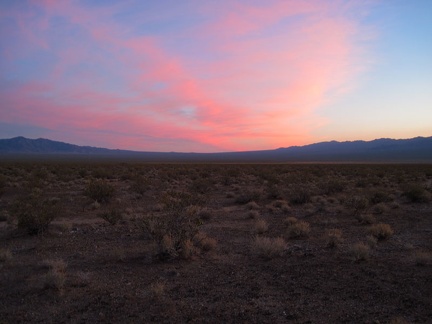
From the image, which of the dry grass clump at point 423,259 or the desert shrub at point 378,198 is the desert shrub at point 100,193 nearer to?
the desert shrub at point 378,198

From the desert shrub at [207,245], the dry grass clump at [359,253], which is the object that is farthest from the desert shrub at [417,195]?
the desert shrub at [207,245]

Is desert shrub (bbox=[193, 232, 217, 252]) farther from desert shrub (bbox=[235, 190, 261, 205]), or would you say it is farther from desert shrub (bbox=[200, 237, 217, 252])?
desert shrub (bbox=[235, 190, 261, 205])

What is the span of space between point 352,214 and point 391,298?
11479 millimetres

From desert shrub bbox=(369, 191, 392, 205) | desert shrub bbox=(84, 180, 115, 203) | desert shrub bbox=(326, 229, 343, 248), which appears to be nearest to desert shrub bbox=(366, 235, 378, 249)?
desert shrub bbox=(326, 229, 343, 248)

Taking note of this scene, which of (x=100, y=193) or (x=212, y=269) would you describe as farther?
(x=100, y=193)

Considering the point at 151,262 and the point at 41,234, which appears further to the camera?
Answer: the point at 41,234

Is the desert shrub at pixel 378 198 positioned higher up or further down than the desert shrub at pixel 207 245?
higher up

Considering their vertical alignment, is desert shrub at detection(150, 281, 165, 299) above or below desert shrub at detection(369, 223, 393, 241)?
below

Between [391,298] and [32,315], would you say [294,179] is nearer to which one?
[391,298]

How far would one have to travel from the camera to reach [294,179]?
39.3 meters

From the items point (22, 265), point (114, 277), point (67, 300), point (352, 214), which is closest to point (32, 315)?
point (67, 300)

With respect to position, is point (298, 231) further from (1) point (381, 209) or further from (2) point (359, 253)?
(1) point (381, 209)

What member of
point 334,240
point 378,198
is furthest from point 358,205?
point 334,240

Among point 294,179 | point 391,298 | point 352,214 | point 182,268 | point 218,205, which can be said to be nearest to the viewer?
point 391,298
